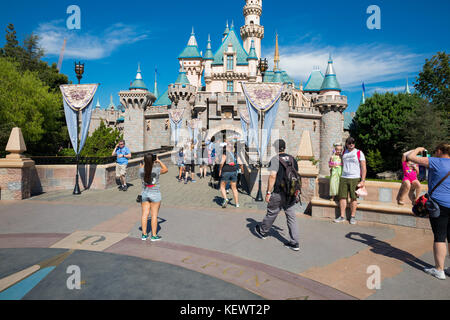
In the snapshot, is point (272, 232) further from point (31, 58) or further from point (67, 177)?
point (31, 58)

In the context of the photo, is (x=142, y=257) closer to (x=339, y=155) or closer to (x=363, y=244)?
(x=363, y=244)

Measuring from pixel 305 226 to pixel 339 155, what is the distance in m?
2.15

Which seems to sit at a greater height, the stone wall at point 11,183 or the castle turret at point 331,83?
the castle turret at point 331,83

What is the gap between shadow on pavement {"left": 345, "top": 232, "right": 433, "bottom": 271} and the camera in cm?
387

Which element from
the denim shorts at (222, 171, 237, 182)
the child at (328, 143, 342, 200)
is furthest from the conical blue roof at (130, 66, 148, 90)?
the child at (328, 143, 342, 200)

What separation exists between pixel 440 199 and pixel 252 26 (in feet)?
138

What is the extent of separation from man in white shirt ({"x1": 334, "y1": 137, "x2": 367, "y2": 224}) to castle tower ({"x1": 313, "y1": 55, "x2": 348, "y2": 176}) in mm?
26900

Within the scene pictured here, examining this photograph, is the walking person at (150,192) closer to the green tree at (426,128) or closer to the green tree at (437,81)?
the green tree at (426,128)

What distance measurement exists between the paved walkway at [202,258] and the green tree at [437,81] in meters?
31.3

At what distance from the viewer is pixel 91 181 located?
975cm

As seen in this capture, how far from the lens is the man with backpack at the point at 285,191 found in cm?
445

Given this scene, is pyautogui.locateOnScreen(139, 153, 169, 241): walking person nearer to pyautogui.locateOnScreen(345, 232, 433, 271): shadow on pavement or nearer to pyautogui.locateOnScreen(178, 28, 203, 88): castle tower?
pyautogui.locateOnScreen(345, 232, 433, 271): shadow on pavement

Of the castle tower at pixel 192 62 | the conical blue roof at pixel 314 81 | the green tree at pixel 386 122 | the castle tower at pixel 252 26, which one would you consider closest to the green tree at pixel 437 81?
the green tree at pixel 386 122
